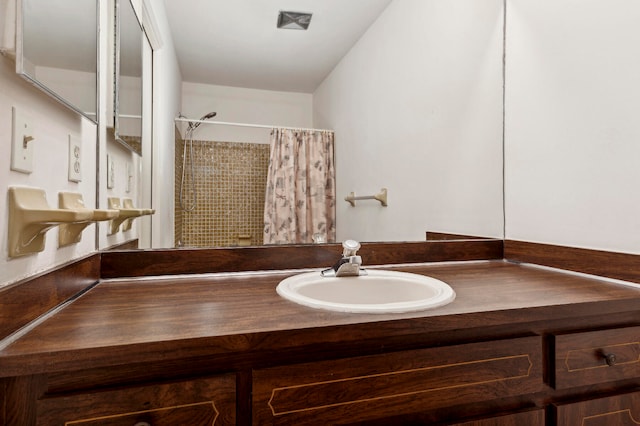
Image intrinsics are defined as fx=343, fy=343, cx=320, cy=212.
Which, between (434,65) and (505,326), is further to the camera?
(434,65)

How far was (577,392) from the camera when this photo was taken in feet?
2.63

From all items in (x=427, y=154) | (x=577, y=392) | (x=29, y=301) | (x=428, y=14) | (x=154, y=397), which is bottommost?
(x=577, y=392)

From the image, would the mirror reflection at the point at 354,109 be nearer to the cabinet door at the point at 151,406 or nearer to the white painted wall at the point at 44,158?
the white painted wall at the point at 44,158

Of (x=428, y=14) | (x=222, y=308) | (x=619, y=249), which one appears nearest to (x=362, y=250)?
(x=222, y=308)

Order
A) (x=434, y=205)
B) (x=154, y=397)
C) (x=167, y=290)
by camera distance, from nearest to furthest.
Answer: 1. (x=154, y=397)
2. (x=167, y=290)
3. (x=434, y=205)

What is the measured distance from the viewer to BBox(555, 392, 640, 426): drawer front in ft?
2.56

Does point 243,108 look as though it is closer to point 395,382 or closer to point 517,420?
point 395,382

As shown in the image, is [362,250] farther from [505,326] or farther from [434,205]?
[505,326]

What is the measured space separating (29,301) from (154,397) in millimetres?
294

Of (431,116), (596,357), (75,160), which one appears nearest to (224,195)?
(75,160)

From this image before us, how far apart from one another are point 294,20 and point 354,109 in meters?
0.40

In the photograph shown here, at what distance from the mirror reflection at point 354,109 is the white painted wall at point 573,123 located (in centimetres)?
9

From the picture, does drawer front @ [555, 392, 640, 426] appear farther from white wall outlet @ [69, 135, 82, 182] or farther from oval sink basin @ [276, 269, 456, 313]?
white wall outlet @ [69, 135, 82, 182]

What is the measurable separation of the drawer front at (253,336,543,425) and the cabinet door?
6 cm
